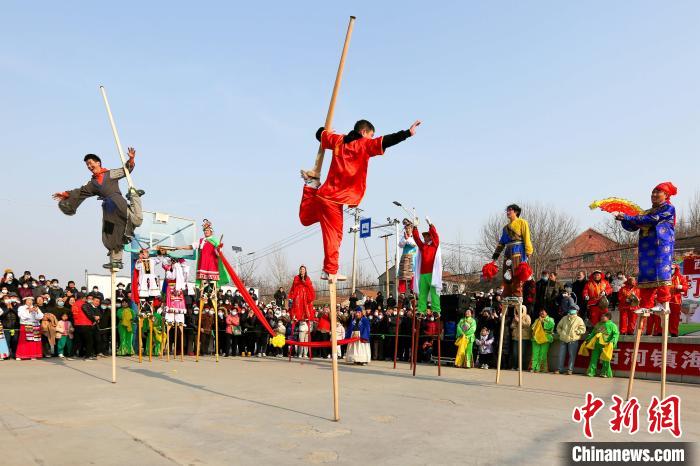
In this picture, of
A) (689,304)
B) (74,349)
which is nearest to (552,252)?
(689,304)

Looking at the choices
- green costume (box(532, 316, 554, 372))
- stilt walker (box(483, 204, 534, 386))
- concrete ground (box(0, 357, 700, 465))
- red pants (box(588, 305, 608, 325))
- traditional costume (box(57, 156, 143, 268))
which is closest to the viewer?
concrete ground (box(0, 357, 700, 465))

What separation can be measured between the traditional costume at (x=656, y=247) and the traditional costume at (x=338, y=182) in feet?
13.7

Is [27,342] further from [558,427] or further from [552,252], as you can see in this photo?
[552,252]

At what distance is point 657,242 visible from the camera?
7.91 m

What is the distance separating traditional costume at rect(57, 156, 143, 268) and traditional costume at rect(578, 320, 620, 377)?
33.8 ft

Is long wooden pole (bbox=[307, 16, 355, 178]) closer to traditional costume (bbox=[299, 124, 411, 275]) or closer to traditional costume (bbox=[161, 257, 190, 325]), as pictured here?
traditional costume (bbox=[299, 124, 411, 275])

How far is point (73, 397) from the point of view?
7.41 m

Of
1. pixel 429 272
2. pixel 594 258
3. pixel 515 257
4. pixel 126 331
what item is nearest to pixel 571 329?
pixel 429 272

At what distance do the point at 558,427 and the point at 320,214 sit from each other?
3.52 metres

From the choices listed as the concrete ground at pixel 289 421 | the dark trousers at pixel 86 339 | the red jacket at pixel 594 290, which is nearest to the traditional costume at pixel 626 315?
the red jacket at pixel 594 290

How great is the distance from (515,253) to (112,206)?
719cm

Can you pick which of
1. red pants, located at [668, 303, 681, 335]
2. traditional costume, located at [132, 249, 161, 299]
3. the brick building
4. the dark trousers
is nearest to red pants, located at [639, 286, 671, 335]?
red pants, located at [668, 303, 681, 335]

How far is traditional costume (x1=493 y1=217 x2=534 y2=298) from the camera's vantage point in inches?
379

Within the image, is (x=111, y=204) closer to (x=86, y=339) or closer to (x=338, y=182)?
(x=338, y=182)
